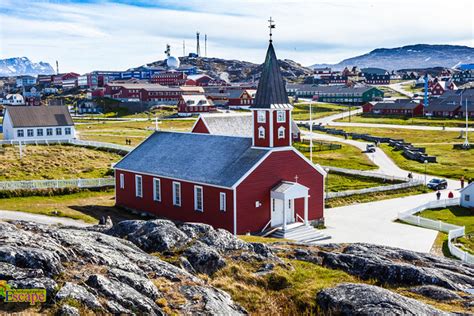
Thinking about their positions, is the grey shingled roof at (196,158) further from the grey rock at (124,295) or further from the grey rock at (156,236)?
the grey rock at (124,295)

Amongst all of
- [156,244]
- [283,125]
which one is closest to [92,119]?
[283,125]

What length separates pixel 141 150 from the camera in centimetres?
4262

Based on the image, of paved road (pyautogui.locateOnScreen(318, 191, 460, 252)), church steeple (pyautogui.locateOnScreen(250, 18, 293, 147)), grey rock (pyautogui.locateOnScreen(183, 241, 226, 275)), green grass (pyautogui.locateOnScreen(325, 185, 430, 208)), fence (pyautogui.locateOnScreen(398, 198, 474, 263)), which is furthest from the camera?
green grass (pyautogui.locateOnScreen(325, 185, 430, 208))

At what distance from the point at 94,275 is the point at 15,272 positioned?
149 cm

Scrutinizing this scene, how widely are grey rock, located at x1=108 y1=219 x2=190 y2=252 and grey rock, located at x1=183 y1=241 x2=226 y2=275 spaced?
668 mm

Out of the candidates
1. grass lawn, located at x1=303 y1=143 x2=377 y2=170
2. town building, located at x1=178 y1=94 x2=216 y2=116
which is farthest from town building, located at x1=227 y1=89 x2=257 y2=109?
grass lawn, located at x1=303 y1=143 x2=377 y2=170

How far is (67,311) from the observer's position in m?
10.0

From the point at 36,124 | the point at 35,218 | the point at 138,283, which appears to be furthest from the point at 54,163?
the point at 138,283

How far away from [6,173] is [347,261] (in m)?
41.2

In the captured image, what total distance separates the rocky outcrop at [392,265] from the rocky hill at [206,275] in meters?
0.03

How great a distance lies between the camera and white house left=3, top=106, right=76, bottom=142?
69312 mm

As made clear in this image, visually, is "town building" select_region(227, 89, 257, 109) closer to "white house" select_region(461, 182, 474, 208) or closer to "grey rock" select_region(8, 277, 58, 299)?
"white house" select_region(461, 182, 474, 208)

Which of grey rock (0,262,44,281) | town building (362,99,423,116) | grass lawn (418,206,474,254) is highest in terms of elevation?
town building (362,99,423,116)

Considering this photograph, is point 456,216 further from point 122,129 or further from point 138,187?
point 122,129
